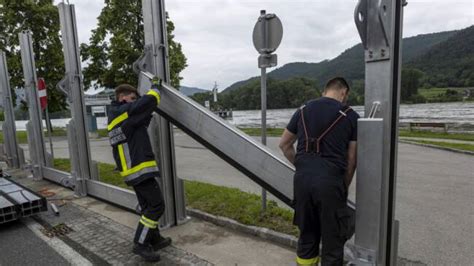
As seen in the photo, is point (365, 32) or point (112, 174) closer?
point (365, 32)

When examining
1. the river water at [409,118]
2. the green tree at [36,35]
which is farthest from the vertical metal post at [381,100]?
the green tree at [36,35]

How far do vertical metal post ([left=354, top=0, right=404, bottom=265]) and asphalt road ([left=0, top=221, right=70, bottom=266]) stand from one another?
11.1ft

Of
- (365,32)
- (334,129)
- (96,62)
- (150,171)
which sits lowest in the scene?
(150,171)

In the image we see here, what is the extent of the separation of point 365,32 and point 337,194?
1.12m

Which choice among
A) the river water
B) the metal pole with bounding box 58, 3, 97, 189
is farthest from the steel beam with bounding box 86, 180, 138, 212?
the river water

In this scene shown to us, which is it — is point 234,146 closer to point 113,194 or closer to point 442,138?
point 113,194

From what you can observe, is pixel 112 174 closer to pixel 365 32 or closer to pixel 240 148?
pixel 240 148

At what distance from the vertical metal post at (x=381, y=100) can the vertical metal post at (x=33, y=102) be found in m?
7.99

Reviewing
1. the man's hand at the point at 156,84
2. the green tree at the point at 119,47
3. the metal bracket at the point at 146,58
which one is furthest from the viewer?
the green tree at the point at 119,47

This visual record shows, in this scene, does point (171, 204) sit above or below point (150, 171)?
below

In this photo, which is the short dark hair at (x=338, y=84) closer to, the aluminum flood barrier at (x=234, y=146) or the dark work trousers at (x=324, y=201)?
the dark work trousers at (x=324, y=201)

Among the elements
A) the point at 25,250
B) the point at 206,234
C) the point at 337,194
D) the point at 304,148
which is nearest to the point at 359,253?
the point at 337,194

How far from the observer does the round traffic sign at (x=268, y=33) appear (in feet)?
13.2

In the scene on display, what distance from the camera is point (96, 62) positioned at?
57.9 feet
